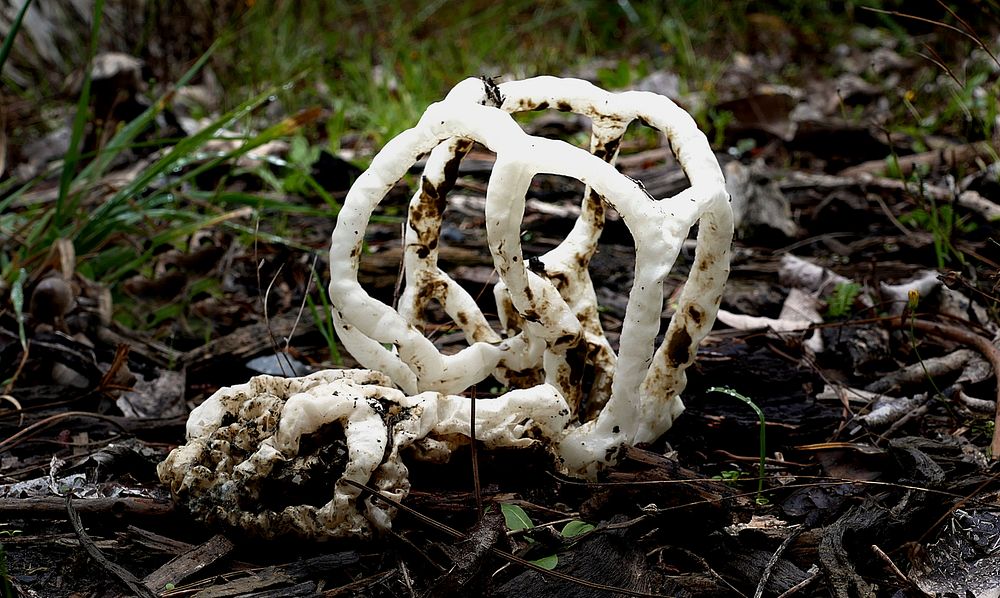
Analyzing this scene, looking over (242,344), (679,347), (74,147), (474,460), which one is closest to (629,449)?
(679,347)

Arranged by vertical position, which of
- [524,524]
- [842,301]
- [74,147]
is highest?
[74,147]

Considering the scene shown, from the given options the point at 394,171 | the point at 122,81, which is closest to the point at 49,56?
the point at 122,81

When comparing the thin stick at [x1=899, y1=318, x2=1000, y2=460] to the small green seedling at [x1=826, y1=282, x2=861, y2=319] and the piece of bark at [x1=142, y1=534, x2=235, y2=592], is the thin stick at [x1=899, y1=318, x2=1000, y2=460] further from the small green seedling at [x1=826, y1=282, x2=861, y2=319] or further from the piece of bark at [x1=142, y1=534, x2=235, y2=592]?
the piece of bark at [x1=142, y1=534, x2=235, y2=592]

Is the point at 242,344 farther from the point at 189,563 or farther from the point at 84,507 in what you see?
the point at 189,563

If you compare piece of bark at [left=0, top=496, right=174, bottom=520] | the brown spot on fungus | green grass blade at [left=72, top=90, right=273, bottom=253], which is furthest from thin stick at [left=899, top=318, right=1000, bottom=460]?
green grass blade at [left=72, top=90, right=273, bottom=253]

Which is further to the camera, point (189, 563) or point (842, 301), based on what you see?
point (842, 301)

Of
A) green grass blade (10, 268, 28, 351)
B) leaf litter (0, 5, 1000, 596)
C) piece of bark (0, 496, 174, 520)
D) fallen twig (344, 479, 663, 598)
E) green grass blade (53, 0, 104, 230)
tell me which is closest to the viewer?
fallen twig (344, 479, 663, 598)
